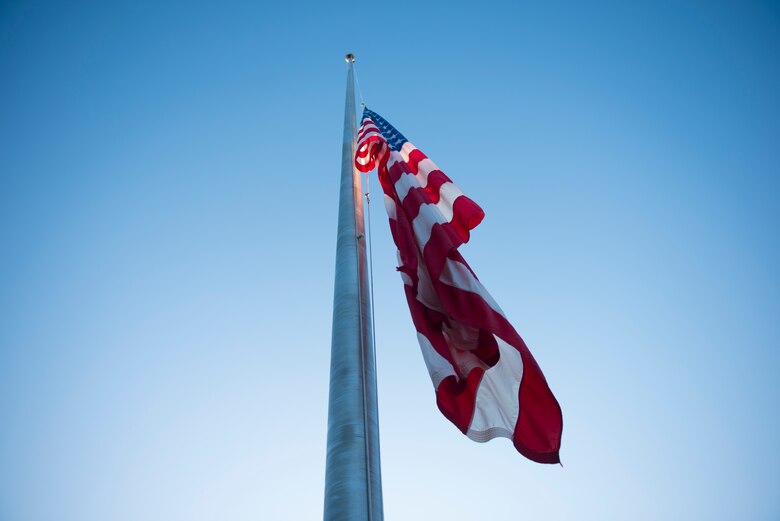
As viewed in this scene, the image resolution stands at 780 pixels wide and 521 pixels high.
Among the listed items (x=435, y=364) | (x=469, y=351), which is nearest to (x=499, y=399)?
(x=469, y=351)


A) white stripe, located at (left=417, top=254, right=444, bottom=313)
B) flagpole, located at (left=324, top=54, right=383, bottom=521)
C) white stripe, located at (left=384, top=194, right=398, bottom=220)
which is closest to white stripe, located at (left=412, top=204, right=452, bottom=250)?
white stripe, located at (left=417, top=254, right=444, bottom=313)

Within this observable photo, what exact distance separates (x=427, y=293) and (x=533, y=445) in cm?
214

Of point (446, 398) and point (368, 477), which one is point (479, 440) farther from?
point (368, 477)

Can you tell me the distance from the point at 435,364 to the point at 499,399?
2.94ft

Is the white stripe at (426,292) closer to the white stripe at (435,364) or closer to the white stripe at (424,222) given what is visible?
the white stripe at (424,222)

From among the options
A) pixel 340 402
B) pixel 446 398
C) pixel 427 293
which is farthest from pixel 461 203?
pixel 340 402

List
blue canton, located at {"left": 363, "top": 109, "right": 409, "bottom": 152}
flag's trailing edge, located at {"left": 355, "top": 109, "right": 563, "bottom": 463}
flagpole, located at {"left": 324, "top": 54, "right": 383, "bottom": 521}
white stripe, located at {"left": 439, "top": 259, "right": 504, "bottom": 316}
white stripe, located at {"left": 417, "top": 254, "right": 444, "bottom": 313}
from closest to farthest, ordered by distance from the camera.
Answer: flagpole, located at {"left": 324, "top": 54, "right": 383, "bottom": 521}
flag's trailing edge, located at {"left": 355, "top": 109, "right": 563, "bottom": 463}
white stripe, located at {"left": 439, "top": 259, "right": 504, "bottom": 316}
white stripe, located at {"left": 417, "top": 254, "right": 444, "bottom": 313}
blue canton, located at {"left": 363, "top": 109, "right": 409, "bottom": 152}

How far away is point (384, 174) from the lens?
8.90 meters

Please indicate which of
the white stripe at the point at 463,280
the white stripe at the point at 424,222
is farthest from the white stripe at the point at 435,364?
the white stripe at the point at 424,222

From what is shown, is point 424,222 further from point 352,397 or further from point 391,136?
point 391,136

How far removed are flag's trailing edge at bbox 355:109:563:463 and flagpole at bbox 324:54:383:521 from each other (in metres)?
0.69

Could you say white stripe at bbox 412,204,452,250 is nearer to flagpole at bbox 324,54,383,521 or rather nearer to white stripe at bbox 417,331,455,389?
flagpole at bbox 324,54,383,521

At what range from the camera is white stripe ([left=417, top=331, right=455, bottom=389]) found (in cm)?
577

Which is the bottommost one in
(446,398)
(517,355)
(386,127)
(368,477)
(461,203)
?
(368,477)
